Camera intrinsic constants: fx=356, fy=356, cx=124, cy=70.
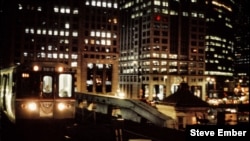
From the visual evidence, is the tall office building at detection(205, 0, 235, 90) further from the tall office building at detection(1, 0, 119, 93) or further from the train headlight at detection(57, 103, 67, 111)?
the train headlight at detection(57, 103, 67, 111)

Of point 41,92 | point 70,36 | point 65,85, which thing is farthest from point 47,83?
point 70,36

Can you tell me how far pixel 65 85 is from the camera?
70.8 feet

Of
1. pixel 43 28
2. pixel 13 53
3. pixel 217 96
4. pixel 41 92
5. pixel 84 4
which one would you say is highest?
pixel 84 4

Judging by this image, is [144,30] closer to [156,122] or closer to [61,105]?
[156,122]

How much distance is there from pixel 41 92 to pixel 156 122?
16.1 metres

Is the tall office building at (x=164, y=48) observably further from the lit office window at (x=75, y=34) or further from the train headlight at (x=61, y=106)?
the train headlight at (x=61, y=106)

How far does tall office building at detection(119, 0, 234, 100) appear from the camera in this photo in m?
130

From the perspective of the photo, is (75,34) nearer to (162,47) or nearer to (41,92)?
(162,47)

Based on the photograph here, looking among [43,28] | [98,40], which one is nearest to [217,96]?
[98,40]

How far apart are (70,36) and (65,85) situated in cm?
9500

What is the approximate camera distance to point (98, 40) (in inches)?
4683

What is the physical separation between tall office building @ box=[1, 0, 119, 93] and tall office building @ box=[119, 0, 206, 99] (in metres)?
15.3

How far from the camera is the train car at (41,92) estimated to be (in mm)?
20411

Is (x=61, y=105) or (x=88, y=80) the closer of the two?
(x=61, y=105)
